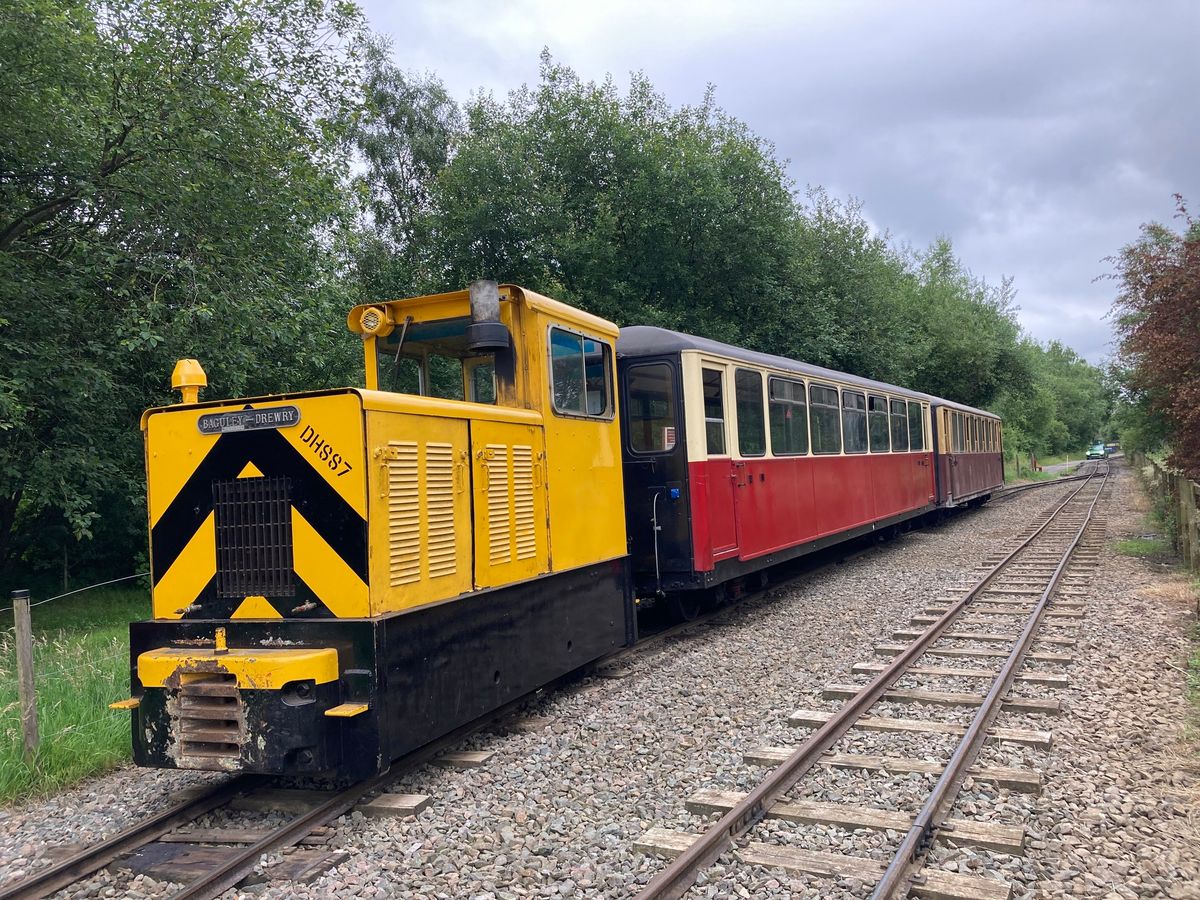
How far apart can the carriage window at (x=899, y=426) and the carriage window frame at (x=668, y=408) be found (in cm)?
849

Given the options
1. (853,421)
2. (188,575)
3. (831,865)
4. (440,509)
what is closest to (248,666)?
(188,575)

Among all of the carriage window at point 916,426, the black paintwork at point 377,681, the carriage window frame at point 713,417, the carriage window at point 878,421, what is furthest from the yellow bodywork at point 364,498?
the carriage window at point 916,426

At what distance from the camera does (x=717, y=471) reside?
874cm

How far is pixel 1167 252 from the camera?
13648 millimetres

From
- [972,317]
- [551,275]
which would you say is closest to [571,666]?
[551,275]

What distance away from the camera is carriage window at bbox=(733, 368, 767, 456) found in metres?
9.44

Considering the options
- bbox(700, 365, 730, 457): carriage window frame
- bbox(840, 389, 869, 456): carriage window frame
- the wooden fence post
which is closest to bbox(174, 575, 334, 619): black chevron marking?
the wooden fence post

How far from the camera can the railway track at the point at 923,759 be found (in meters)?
3.68

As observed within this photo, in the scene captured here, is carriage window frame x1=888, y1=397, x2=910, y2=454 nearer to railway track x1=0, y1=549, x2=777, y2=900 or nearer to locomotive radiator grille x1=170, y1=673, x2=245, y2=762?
railway track x1=0, y1=549, x2=777, y2=900

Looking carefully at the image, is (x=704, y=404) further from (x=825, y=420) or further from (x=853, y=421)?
(x=853, y=421)

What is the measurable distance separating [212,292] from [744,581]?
7545 mm

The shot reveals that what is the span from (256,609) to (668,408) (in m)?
4.72

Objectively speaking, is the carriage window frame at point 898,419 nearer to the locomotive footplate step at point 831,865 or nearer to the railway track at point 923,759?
the railway track at point 923,759

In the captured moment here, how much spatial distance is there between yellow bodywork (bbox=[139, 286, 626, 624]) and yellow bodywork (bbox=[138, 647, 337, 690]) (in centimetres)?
3
